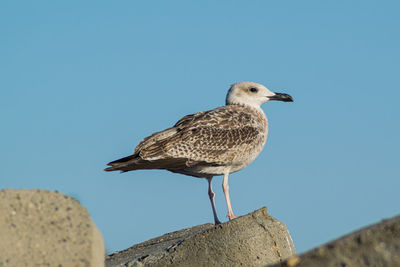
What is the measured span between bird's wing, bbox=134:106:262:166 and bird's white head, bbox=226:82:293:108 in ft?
4.25

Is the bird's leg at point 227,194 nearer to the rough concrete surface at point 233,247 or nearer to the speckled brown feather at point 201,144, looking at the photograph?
the speckled brown feather at point 201,144

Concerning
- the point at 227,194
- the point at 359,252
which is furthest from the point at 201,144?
the point at 359,252

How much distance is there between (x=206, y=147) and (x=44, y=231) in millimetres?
8854

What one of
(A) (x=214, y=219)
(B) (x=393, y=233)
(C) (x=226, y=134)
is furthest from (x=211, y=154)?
(B) (x=393, y=233)

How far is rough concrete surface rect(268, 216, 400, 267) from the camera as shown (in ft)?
16.1

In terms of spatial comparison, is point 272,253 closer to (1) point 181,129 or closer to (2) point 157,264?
(2) point 157,264

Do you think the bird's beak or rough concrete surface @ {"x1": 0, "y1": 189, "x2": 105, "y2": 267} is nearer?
rough concrete surface @ {"x1": 0, "y1": 189, "x2": 105, "y2": 267}

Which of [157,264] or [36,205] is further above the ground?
[36,205]

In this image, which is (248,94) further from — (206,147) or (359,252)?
(359,252)

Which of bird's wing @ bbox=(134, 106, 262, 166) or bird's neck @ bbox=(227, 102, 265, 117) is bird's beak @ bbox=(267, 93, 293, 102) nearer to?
bird's neck @ bbox=(227, 102, 265, 117)

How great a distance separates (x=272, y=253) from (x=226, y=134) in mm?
4930

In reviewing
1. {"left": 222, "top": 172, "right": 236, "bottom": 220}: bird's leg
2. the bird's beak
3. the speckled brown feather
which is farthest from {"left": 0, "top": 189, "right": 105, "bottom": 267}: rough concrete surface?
the bird's beak

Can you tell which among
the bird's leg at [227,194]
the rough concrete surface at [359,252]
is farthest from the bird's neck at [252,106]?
the rough concrete surface at [359,252]

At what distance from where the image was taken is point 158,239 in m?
14.2
